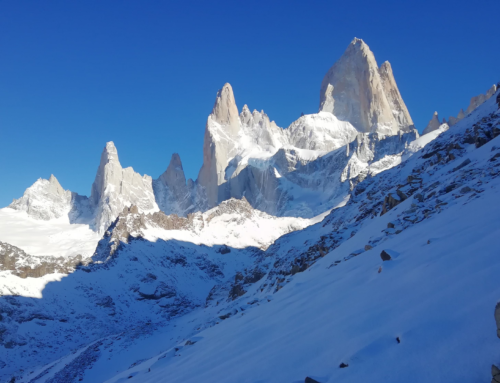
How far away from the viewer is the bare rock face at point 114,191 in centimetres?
16924

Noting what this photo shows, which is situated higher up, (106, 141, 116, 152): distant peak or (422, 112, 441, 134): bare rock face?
(106, 141, 116, 152): distant peak

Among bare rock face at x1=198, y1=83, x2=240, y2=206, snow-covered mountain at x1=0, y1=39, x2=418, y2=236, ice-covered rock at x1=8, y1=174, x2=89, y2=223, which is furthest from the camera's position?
ice-covered rock at x1=8, y1=174, x2=89, y2=223

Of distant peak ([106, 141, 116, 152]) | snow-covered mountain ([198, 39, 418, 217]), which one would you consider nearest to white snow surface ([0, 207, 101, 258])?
distant peak ([106, 141, 116, 152])

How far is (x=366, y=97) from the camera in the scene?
18700 centimetres

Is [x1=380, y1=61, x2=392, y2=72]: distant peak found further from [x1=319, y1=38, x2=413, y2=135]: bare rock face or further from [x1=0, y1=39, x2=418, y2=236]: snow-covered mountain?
[x1=0, y1=39, x2=418, y2=236]: snow-covered mountain

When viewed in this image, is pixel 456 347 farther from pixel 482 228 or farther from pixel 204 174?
pixel 204 174

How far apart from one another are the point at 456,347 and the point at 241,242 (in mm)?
106986

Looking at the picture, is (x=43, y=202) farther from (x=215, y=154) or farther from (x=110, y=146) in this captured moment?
(x=215, y=154)

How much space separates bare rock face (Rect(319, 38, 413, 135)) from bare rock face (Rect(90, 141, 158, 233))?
4224 inches

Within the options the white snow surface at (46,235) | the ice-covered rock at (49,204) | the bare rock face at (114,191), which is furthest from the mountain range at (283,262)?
the bare rock face at (114,191)

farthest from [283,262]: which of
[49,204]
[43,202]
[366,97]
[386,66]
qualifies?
[43,202]

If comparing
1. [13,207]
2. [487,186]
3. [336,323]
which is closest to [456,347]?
[336,323]

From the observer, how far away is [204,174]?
194m

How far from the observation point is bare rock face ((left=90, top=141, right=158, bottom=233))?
555 ft
